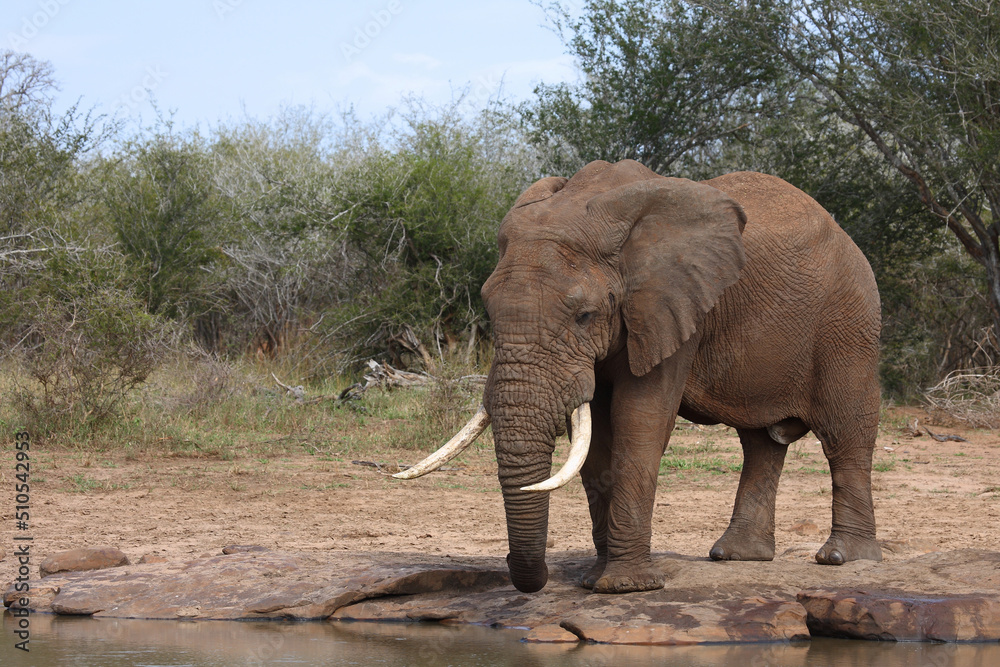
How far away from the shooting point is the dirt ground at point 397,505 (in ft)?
24.0

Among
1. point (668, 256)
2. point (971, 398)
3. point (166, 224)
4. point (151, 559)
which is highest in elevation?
point (166, 224)

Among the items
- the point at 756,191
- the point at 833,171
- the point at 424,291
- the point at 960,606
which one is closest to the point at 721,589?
the point at 960,606

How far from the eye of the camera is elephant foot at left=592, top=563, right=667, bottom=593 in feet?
17.1

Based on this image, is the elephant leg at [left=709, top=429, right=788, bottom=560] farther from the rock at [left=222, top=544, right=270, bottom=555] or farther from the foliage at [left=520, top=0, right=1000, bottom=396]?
the foliage at [left=520, top=0, right=1000, bottom=396]

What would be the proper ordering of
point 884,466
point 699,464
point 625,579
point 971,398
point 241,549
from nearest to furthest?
point 625,579, point 241,549, point 884,466, point 699,464, point 971,398

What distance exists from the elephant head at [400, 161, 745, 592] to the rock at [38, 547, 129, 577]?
2.53m

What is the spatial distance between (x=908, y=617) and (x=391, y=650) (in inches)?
92.2


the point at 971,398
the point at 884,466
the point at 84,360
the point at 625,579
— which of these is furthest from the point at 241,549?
the point at 971,398

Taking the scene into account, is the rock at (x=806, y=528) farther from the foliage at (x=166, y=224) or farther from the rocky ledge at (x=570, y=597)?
the foliage at (x=166, y=224)

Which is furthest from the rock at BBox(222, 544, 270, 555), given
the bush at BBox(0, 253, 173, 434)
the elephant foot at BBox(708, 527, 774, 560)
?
the bush at BBox(0, 253, 173, 434)

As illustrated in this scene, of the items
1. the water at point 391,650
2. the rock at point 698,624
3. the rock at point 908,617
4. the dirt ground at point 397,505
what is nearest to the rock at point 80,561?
the dirt ground at point 397,505

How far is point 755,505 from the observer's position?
20.2 feet

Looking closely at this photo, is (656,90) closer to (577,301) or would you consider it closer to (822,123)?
(822,123)

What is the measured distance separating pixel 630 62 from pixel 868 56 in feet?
11.5
